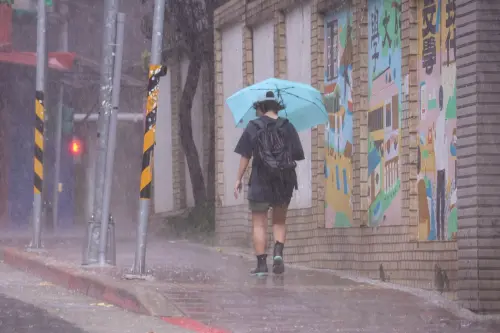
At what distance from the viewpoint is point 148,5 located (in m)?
32.6

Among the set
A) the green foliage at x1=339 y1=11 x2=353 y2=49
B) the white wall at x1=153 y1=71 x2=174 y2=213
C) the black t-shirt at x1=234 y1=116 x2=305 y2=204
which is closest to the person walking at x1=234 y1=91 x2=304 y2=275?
the black t-shirt at x1=234 y1=116 x2=305 y2=204

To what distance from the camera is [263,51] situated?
17.7 m

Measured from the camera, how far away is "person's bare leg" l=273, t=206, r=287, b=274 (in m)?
12.5

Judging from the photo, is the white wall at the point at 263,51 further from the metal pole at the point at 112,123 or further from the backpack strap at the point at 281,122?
the backpack strap at the point at 281,122

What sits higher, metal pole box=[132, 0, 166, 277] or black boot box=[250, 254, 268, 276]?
metal pole box=[132, 0, 166, 277]

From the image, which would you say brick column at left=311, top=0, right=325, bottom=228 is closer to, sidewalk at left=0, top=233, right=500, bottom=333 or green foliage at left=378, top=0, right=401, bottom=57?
sidewalk at left=0, top=233, right=500, bottom=333

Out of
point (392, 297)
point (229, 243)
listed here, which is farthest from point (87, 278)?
point (229, 243)

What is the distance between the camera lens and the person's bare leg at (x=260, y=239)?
12.5 meters

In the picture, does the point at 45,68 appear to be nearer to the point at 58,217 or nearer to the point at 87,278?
the point at 87,278

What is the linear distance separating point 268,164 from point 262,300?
7.03ft

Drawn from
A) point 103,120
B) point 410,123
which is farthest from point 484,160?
point 103,120

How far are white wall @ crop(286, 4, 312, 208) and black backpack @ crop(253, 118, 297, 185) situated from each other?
11.2 ft

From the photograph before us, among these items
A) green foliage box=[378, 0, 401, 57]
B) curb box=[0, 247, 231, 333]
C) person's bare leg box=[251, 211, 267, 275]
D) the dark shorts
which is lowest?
curb box=[0, 247, 231, 333]

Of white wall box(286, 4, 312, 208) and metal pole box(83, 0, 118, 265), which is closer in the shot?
metal pole box(83, 0, 118, 265)
